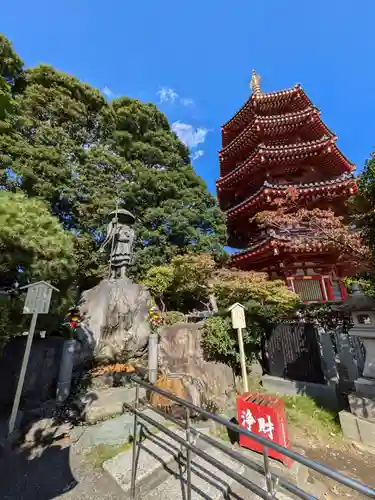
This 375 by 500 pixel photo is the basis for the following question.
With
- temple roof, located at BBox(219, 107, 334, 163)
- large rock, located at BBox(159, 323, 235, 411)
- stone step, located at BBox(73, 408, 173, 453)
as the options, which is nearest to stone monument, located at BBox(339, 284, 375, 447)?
large rock, located at BBox(159, 323, 235, 411)

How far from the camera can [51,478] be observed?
313cm

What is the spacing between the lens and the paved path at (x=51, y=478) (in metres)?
2.80

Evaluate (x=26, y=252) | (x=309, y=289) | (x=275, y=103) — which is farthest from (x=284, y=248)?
(x=275, y=103)

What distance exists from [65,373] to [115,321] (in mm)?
2515

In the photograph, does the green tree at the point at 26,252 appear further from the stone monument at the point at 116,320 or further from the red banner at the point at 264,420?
the red banner at the point at 264,420

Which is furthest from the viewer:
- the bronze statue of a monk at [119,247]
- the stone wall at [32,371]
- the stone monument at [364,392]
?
the bronze statue of a monk at [119,247]

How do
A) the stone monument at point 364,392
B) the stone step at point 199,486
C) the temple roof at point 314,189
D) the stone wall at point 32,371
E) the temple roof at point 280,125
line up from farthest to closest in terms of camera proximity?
the temple roof at point 280,125
the temple roof at point 314,189
the stone wall at point 32,371
the stone monument at point 364,392
the stone step at point 199,486

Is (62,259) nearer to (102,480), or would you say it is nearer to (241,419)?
(102,480)

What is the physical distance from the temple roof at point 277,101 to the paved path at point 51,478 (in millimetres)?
17551

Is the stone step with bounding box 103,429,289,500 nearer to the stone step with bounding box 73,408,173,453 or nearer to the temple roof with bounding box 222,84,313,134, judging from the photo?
the stone step with bounding box 73,408,173,453

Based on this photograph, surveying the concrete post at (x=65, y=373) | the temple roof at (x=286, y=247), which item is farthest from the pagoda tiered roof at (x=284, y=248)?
the concrete post at (x=65, y=373)

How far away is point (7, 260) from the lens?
3.88 m

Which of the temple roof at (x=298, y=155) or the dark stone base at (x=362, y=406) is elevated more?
the temple roof at (x=298, y=155)

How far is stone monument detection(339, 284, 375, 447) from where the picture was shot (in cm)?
441
